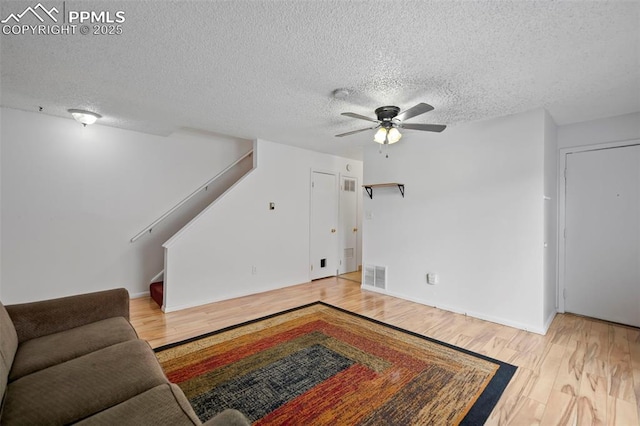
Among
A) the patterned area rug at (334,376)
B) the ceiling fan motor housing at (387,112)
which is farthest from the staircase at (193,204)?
the ceiling fan motor housing at (387,112)

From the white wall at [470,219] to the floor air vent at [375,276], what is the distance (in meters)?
0.08

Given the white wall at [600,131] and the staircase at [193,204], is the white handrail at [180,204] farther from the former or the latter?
the white wall at [600,131]

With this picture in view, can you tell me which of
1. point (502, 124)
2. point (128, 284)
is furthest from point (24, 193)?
point (502, 124)

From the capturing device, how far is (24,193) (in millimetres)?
3385

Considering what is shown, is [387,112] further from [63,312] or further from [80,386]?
[63,312]

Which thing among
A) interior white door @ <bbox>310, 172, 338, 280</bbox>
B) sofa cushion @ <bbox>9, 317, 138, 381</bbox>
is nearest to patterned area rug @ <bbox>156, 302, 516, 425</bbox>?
sofa cushion @ <bbox>9, 317, 138, 381</bbox>

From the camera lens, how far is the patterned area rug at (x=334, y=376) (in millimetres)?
1830

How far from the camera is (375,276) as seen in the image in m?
4.55

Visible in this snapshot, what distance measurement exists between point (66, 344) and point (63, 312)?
38 centimetres

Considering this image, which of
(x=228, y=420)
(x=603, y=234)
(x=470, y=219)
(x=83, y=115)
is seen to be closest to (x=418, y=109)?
(x=470, y=219)

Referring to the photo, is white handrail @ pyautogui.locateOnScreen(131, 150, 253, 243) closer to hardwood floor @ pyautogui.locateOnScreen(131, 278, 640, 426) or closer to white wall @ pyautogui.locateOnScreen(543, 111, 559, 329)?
hardwood floor @ pyautogui.locateOnScreen(131, 278, 640, 426)

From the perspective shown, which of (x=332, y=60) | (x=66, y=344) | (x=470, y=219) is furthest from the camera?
(x=470, y=219)

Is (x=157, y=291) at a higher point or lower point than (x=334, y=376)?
higher

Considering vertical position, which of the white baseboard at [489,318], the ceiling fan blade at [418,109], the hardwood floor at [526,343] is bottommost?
the hardwood floor at [526,343]
